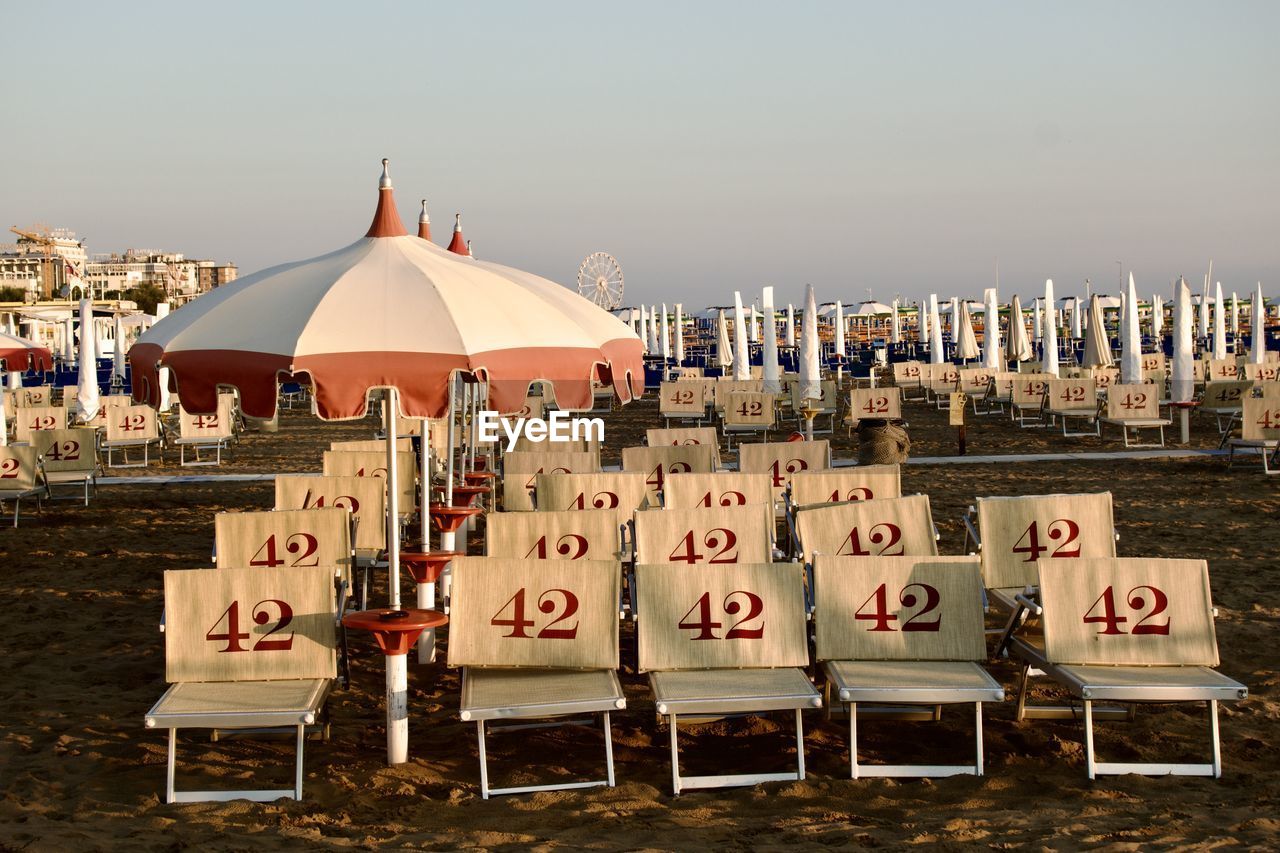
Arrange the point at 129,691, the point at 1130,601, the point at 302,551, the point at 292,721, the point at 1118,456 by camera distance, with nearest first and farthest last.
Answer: the point at 292,721
the point at 1130,601
the point at 129,691
the point at 302,551
the point at 1118,456

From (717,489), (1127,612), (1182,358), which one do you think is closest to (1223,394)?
(1182,358)

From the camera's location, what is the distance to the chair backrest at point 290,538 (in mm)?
7254

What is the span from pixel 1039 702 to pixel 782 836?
2338mm

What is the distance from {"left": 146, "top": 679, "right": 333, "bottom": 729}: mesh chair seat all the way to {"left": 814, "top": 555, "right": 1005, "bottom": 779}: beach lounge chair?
2.19m

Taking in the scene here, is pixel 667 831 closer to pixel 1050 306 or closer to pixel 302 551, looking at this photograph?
pixel 302 551

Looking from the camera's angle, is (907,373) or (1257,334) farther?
(907,373)

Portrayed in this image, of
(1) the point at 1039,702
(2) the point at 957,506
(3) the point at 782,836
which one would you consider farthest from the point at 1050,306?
(3) the point at 782,836

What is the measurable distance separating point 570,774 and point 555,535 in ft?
7.28

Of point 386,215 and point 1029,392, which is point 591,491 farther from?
point 1029,392

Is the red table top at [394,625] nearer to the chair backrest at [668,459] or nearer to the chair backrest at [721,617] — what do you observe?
the chair backrest at [721,617]

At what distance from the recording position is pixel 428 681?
6797 mm

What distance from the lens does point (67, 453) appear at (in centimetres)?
1346

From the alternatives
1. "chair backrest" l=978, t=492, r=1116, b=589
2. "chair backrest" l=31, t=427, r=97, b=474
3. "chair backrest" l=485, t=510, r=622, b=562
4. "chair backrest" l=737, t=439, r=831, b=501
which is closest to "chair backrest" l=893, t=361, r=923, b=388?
"chair backrest" l=737, t=439, r=831, b=501

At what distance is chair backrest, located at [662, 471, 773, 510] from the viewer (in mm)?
8867
